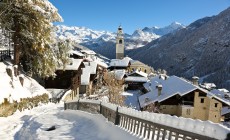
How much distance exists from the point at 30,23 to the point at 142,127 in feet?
77.8

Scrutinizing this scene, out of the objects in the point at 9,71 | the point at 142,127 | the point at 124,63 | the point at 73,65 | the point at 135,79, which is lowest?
the point at 135,79

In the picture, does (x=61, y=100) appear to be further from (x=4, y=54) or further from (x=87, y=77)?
(x=87, y=77)

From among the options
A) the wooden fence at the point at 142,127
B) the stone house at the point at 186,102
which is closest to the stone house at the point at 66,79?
the stone house at the point at 186,102

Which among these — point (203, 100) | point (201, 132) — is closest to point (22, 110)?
point (201, 132)

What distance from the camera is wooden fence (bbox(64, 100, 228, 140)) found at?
9.93 meters

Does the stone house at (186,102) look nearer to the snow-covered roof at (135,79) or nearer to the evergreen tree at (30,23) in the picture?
the evergreen tree at (30,23)

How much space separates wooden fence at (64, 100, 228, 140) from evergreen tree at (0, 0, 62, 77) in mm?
14211

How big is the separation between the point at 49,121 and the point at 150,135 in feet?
34.5

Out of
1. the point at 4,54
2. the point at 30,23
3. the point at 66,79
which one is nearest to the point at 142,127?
the point at 30,23

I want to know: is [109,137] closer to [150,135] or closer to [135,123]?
[135,123]

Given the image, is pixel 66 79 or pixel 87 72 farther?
pixel 87 72

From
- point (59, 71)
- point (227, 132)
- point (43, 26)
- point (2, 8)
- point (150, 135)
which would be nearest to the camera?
point (227, 132)

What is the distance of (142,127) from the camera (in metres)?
13.2

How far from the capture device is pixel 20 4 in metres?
32.3
